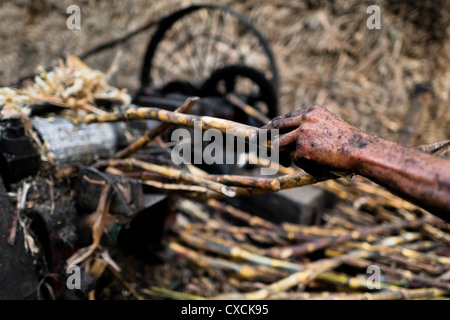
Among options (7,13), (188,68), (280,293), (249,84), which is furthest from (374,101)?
(7,13)

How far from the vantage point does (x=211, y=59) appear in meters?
4.21

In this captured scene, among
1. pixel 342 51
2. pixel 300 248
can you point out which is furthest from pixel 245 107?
pixel 342 51

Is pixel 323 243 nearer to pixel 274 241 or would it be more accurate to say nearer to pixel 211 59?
pixel 274 241

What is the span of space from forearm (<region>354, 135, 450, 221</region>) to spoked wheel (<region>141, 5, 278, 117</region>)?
2290 millimetres

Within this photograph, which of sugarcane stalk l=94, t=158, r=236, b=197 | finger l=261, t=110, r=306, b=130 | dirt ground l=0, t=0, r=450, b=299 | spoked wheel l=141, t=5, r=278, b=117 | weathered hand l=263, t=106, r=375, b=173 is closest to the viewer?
weathered hand l=263, t=106, r=375, b=173

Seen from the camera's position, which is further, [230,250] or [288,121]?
[230,250]

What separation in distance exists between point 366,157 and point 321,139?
0.13 metres

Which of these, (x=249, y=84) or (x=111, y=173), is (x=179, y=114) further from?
(x=249, y=84)

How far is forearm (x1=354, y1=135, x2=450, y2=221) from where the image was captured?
28.5 inches

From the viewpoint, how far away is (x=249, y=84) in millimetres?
5148

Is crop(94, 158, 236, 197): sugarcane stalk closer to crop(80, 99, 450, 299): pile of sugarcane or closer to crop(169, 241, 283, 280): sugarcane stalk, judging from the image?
crop(80, 99, 450, 299): pile of sugarcane

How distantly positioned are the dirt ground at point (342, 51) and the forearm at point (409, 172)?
4.20 metres

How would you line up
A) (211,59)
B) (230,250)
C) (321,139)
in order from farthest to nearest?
(211,59)
(230,250)
(321,139)

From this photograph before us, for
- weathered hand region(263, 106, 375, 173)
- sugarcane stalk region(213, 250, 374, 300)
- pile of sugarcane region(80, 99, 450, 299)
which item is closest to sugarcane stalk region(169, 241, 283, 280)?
pile of sugarcane region(80, 99, 450, 299)
